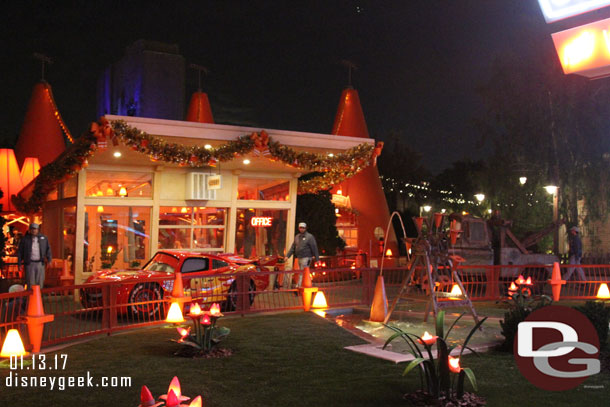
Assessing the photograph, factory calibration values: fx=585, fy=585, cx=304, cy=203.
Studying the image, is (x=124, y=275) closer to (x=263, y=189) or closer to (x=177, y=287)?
(x=177, y=287)

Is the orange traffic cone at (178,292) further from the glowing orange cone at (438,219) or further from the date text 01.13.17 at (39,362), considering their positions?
the glowing orange cone at (438,219)

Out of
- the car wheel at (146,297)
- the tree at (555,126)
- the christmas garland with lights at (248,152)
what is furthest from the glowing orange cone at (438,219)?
the tree at (555,126)

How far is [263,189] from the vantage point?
19.4m

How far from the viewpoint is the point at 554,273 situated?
50.2ft

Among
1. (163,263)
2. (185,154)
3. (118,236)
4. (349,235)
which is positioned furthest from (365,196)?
(163,263)

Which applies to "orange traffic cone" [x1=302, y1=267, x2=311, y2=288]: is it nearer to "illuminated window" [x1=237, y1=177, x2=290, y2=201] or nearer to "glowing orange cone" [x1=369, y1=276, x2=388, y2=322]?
"glowing orange cone" [x1=369, y1=276, x2=388, y2=322]

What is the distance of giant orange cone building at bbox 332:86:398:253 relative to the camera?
1059 inches

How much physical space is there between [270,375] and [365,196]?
20.3m

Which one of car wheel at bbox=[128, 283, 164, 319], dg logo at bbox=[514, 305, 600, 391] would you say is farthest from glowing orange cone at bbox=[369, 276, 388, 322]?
car wheel at bbox=[128, 283, 164, 319]

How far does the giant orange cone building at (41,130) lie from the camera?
2917 cm

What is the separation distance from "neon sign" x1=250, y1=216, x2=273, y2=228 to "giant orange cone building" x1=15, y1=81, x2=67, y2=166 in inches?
574

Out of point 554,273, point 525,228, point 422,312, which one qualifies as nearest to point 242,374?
point 422,312

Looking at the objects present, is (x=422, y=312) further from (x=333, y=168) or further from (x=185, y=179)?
(x=185, y=179)

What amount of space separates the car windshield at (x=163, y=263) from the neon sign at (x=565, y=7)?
9.23 meters
